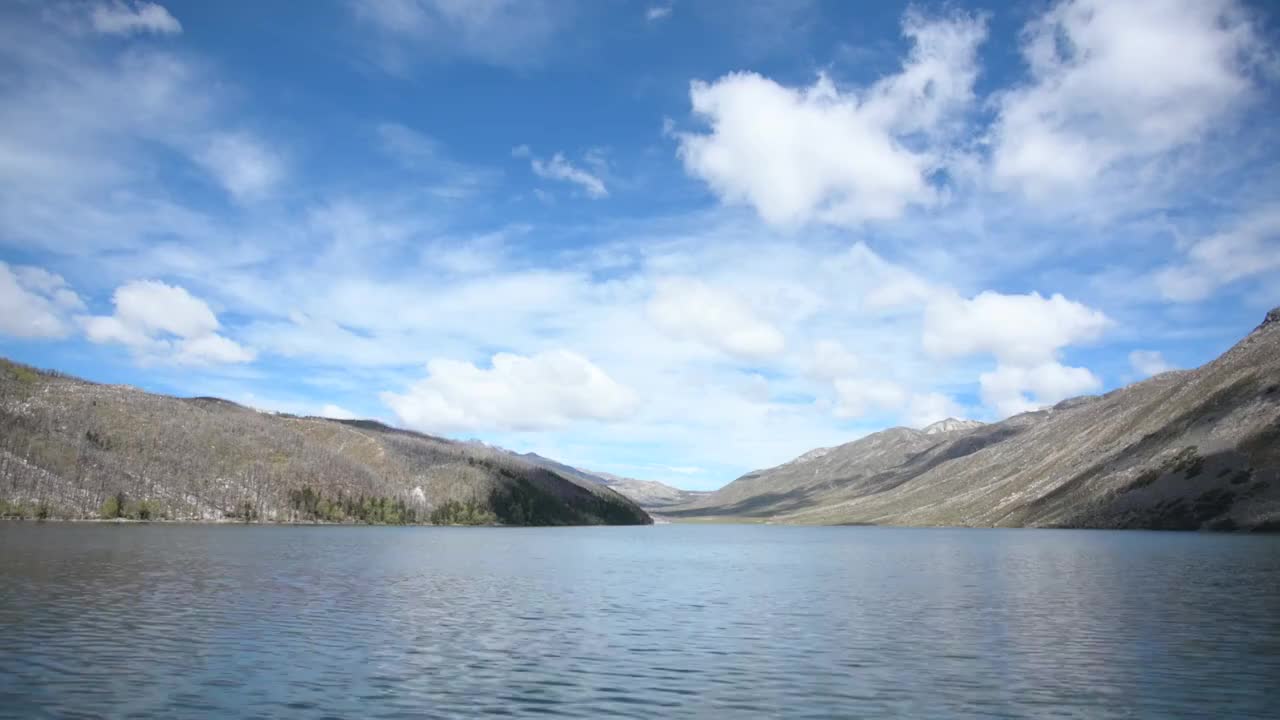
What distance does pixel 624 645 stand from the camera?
46.8 metres

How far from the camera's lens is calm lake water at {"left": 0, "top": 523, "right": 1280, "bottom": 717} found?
106 feet

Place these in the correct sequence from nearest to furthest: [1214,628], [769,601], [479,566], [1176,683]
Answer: [1176,683] < [1214,628] < [769,601] < [479,566]

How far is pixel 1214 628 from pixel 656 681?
124ft

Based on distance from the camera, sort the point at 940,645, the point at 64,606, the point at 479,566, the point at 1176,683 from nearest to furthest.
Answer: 1. the point at 1176,683
2. the point at 940,645
3. the point at 64,606
4. the point at 479,566

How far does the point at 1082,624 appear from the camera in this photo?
54750 millimetres

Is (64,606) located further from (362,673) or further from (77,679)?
(362,673)

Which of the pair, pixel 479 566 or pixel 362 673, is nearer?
pixel 362 673

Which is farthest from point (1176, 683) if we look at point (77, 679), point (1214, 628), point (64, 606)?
point (64, 606)

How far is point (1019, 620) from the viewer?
2256 inches

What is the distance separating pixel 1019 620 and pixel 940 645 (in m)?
13.9

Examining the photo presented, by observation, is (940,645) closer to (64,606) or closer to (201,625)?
(201,625)

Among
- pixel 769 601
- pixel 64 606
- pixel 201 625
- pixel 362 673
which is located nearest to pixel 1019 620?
pixel 769 601

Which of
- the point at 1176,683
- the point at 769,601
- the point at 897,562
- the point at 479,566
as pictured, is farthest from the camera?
the point at 897,562

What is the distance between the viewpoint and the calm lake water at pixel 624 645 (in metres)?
32.4
